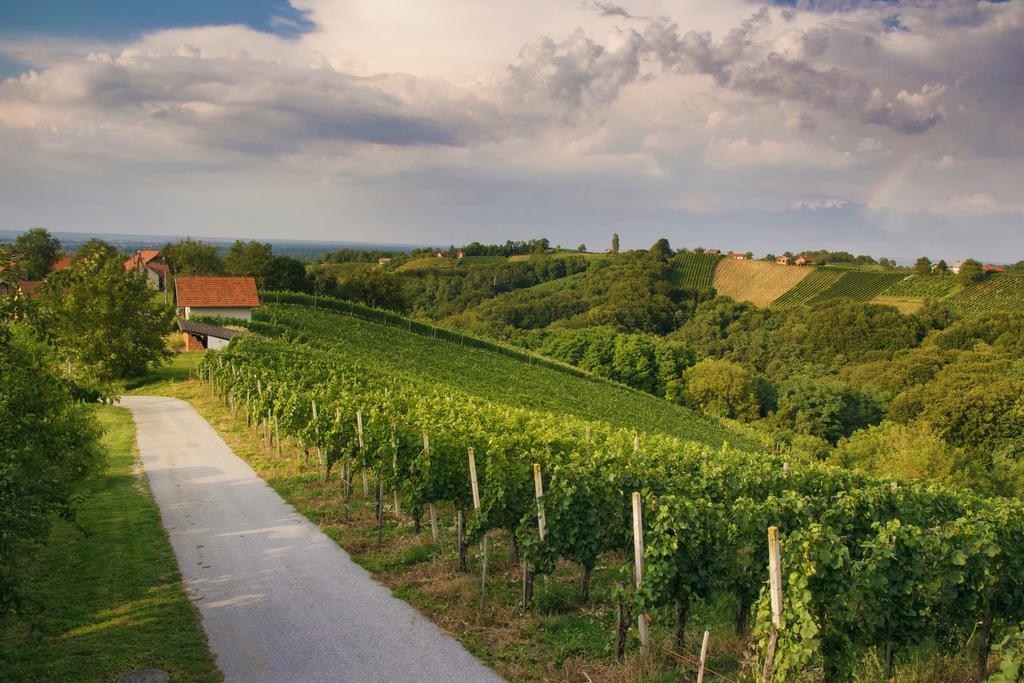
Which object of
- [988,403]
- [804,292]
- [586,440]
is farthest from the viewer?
[804,292]

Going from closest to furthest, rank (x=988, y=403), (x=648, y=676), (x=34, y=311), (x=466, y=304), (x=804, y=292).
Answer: (x=648, y=676), (x=34, y=311), (x=988, y=403), (x=804, y=292), (x=466, y=304)

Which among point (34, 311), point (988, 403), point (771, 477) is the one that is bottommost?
point (988, 403)

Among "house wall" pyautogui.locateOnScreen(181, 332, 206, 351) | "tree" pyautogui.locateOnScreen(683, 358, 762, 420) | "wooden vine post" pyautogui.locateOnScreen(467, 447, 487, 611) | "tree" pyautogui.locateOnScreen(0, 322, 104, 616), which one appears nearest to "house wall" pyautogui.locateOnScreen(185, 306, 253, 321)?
"house wall" pyautogui.locateOnScreen(181, 332, 206, 351)

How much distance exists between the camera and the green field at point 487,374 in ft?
113

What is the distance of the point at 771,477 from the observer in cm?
1157

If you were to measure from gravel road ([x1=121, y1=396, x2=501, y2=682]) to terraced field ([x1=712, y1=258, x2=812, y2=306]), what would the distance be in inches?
3812

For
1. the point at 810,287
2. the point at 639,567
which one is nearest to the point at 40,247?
the point at 639,567

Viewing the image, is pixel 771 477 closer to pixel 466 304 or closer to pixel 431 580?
pixel 431 580

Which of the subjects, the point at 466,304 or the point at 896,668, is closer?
the point at 896,668

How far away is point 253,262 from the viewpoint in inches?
2702

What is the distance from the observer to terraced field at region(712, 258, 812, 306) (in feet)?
342

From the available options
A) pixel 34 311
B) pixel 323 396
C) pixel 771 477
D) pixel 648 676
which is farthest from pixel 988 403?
pixel 34 311

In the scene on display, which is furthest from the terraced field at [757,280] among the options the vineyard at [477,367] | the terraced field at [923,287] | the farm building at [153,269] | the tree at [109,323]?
the tree at [109,323]

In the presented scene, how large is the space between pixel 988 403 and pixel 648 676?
139 ft
